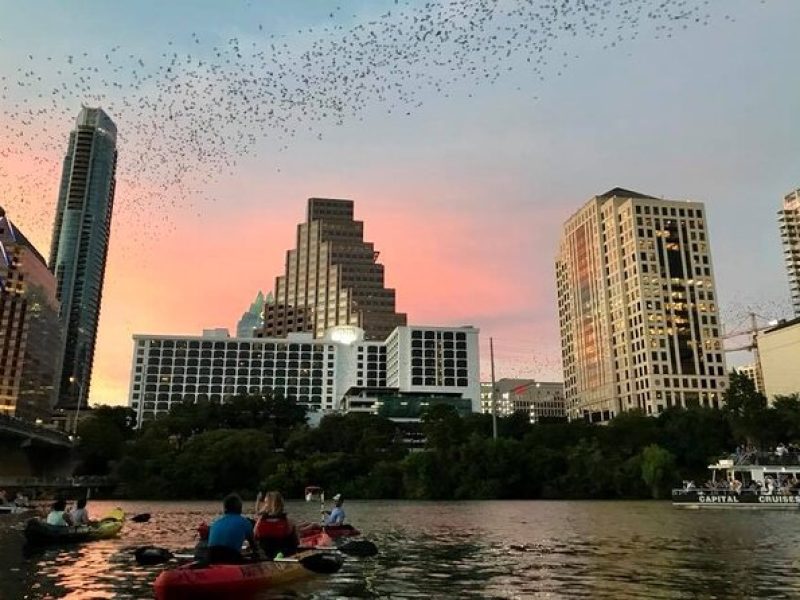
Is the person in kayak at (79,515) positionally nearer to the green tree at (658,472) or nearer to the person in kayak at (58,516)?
the person in kayak at (58,516)

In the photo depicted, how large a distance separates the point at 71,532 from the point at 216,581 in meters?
20.5

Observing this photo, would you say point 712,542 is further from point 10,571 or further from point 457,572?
point 10,571

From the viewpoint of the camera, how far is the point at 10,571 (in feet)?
77.4

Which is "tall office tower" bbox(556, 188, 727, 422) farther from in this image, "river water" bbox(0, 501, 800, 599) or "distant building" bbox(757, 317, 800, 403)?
"river water" bbox(0, 501, 800, 599)

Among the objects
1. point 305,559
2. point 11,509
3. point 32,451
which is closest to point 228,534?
point 305,559

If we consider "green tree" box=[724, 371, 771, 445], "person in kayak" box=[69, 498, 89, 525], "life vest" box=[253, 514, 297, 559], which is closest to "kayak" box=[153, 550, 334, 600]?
"life vest" box=[253, 514, 297, 559]

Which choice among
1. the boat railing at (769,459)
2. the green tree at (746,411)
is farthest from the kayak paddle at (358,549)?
the green tree at (746,411)

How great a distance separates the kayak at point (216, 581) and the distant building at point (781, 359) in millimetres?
126447

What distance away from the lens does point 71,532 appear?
33281 mm

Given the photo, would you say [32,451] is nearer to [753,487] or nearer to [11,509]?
[11,509]

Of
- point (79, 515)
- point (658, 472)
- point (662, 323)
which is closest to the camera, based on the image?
point (79, 515)

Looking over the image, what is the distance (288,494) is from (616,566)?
88.7 m

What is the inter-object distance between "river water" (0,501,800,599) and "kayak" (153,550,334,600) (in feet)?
2.09

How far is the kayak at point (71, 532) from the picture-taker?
102ft
